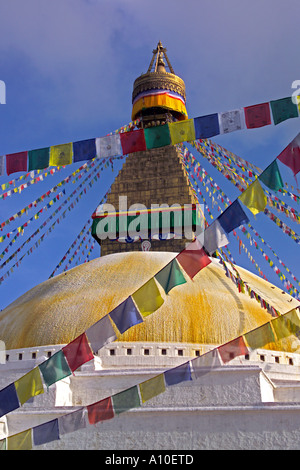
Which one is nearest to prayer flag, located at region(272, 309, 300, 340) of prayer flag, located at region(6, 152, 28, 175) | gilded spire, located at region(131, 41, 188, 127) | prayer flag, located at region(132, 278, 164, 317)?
prayer flag, located at region(132, 278, 164, 317)

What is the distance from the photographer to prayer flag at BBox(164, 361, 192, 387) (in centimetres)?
684

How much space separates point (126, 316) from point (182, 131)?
2.45 meters

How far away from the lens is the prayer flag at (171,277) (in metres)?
6.46

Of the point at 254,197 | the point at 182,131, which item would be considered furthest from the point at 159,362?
the point at 254,197

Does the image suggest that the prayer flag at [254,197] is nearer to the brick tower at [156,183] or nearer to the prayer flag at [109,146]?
the prayer flag at [109,146]

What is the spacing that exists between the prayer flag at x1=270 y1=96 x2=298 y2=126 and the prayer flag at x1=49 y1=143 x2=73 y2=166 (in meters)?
2.81

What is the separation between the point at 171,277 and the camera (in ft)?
21.3

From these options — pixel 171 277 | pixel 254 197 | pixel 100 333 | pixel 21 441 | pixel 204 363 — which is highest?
pixel 254 197

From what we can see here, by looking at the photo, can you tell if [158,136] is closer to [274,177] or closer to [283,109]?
[283,109]

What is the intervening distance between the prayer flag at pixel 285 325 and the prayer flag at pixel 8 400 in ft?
11.0

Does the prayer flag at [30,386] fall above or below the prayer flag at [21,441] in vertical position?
above

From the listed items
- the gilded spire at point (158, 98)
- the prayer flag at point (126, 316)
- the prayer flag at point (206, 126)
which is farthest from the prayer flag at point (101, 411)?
the gilded spire at point (158, 98)

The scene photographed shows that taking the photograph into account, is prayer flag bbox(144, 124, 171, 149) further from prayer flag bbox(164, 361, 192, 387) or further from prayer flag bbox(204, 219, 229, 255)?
prayer flag bbox(164, 361, 192, 387)

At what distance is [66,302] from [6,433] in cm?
305
